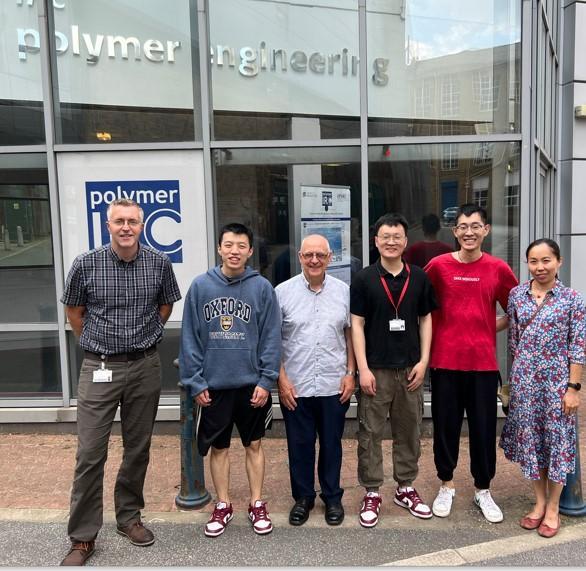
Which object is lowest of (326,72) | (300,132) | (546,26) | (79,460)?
(79,460)

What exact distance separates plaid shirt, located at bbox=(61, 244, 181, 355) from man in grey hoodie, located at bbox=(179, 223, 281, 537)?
0.85ft

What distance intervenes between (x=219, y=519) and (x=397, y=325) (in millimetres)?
1668

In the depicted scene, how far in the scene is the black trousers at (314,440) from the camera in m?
3.52

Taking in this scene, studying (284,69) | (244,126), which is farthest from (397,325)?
(284,69)

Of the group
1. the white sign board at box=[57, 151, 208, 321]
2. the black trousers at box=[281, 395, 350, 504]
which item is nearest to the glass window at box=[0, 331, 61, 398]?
the white sign board at box=[57, 151, 208, 321]

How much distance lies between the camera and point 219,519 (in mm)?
3504

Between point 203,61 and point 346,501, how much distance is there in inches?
160

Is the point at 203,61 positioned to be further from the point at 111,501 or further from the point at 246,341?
the point at 111,501

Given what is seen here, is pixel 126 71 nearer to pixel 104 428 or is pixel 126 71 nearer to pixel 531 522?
pixel 104 428

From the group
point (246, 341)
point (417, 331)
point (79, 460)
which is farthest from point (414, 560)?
point (79, 460)

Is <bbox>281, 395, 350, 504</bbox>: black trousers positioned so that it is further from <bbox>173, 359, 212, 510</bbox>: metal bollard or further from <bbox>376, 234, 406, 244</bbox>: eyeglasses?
<bbox>376, 234, 406, 244</bbox>: eyeglasses

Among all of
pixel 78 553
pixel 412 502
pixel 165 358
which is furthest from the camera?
→ pixel 165 358

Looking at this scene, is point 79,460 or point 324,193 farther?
point 324,193

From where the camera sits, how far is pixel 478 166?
524 centimetres
